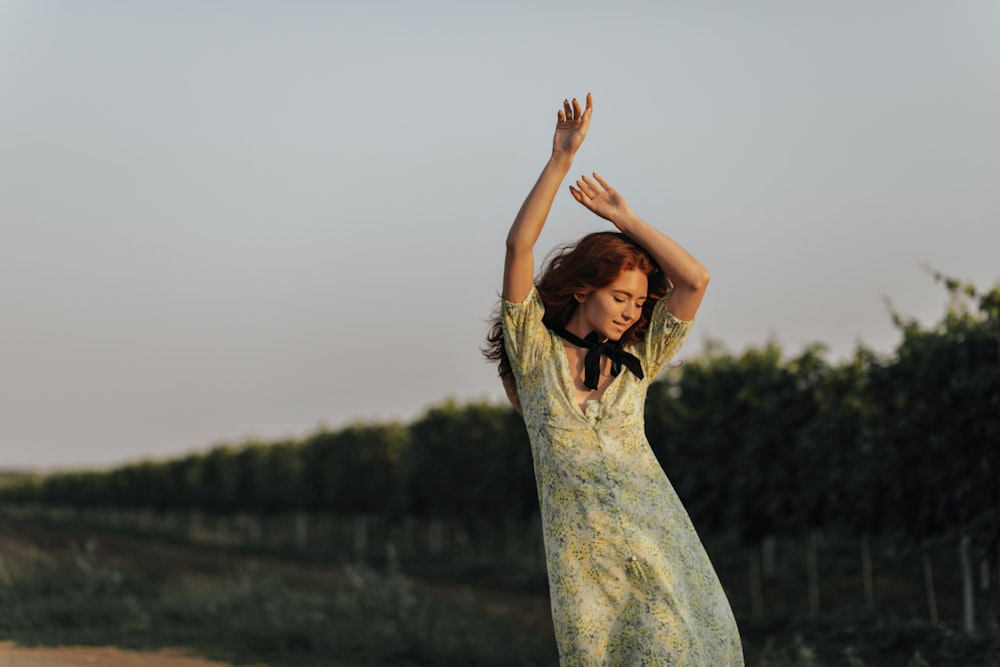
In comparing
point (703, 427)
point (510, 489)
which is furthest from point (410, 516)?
point (703, 427)

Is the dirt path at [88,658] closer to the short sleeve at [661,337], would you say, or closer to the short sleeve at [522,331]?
the short sleeve at [522,331]

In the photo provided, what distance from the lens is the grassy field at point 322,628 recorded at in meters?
10.3

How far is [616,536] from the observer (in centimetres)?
329

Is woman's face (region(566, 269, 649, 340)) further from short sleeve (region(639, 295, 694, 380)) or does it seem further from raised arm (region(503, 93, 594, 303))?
raised arm (region(503, 93, 594, 303))

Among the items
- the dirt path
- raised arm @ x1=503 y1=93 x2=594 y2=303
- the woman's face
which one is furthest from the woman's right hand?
the dirt path

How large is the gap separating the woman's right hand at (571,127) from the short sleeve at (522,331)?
18.1 inches

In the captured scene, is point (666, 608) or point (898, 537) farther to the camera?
point (898, 537)

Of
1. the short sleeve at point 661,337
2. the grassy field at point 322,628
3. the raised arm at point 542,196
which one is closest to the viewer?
the raised arm at point 542,196

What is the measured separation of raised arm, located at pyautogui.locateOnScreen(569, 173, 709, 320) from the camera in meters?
3.47

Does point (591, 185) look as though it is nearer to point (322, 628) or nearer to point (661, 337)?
point (661, 337)

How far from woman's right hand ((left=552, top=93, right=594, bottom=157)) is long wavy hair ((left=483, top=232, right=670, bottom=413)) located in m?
0.31

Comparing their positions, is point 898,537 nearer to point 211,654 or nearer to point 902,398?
point 902,398

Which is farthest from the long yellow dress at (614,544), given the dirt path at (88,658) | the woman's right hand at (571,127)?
the dirt path at (88,658)

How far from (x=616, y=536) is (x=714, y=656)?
442 mm
